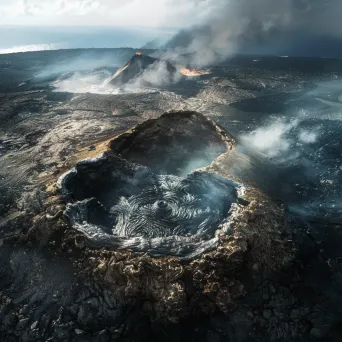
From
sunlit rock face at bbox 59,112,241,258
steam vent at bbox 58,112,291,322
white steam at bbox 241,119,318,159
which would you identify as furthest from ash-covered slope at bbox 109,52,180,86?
steam vent at bbox 58,112,291,322

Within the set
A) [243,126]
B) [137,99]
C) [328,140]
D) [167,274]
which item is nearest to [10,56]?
[137,99]

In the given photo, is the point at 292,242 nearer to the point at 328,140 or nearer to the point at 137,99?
the point at 328,140

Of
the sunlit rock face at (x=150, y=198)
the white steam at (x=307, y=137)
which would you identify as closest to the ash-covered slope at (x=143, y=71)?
the white steam at (x=307, y=137)

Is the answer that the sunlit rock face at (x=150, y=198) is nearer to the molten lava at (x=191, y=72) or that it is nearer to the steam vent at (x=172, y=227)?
the steam vent at (x=172, y=227)

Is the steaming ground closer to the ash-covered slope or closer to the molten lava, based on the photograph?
the ash-covered slope

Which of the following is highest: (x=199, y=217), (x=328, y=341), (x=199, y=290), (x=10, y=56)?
(x=10, y=56)

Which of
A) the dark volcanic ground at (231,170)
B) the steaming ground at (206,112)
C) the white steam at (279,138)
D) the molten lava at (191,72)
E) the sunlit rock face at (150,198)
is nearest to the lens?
the dark volcanic ground at (231,170)

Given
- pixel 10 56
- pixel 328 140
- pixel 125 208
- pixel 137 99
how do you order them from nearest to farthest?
pixel 125 208
pixel 328 140
pixel 137 99
pixel 10 56

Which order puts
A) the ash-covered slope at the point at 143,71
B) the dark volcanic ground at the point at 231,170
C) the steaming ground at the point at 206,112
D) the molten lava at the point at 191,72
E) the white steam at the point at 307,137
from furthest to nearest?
the molten lava at the point at 191,72
the ash-covered slope at the point at 143,71
the white steam at the point at 307,137
the steaming ground at the point at 206,112
the dark volcanic ground at the point at 231,170
